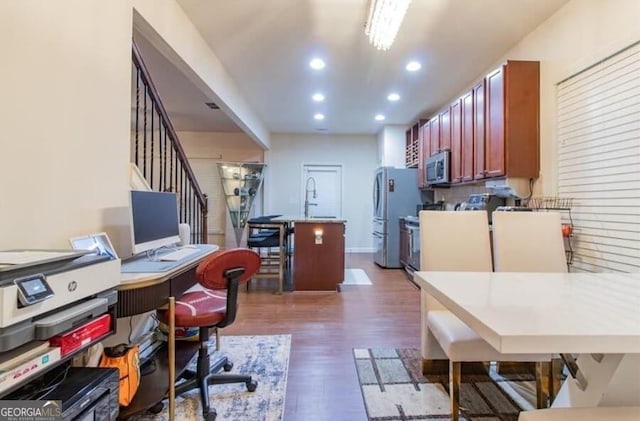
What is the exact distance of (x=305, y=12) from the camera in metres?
2.82

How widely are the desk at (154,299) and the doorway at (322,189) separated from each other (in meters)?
5.48

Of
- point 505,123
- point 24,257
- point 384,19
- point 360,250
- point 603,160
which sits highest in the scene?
point 384,19

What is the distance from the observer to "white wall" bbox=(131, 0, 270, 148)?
2.28 meters

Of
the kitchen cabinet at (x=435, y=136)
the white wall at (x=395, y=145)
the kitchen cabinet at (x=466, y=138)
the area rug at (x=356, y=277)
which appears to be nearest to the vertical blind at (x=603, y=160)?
the kitchen cabinet at (x=466, y=138)

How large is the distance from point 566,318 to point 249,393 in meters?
1.75

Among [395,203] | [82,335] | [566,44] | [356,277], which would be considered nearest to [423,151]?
[395,203]

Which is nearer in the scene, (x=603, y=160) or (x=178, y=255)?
(x=178, y=255)

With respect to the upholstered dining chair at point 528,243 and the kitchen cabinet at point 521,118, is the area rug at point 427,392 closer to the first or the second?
the upholstered dining chair at point 528,243

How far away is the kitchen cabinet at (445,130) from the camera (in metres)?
4.37

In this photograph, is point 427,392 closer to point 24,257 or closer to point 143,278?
point 143,278

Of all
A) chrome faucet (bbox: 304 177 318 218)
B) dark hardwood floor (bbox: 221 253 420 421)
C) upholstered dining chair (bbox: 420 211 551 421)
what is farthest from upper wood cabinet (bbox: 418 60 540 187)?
chrome faucet (bbox: 304 177 318 218)

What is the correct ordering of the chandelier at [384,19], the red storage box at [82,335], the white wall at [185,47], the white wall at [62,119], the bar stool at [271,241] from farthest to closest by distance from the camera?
the bar stool at [271,241] → the chandelier at [384,19] → the white wall at [185,47] → the white wall at [62,119] → the red storage box at [82,335]

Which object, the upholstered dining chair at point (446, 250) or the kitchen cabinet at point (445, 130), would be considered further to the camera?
the kitchen cabinet at point (445, 130)

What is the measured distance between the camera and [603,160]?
2.35 meters
